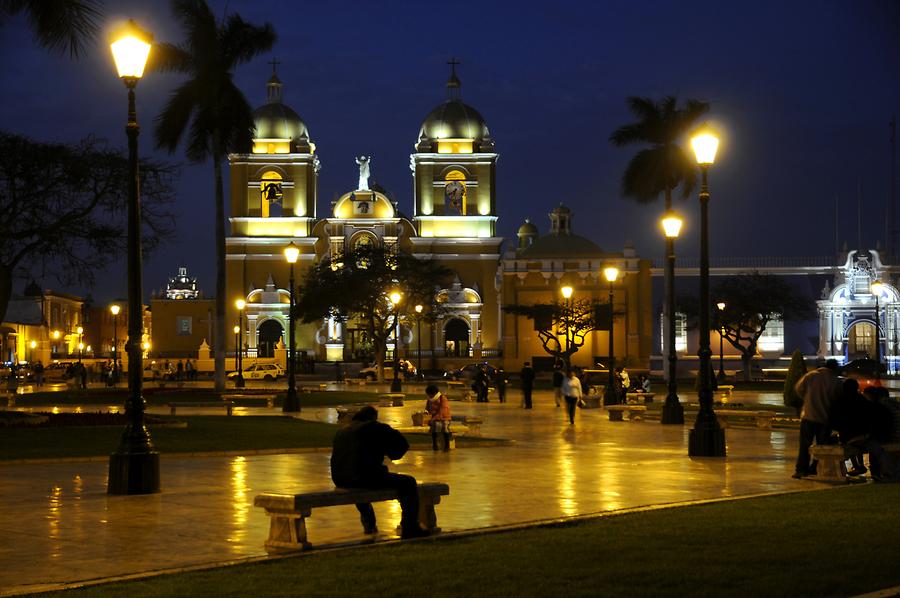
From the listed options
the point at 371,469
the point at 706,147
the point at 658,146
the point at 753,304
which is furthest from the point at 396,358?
the point at 371,469

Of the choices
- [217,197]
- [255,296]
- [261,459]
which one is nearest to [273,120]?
[255,296]

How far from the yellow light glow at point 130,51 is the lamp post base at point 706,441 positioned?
32.9 ft

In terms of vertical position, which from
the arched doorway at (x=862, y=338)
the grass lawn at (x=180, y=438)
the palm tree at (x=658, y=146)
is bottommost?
the grass lawn at (x=180, y=438)

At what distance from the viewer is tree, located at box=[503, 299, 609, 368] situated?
83125 mm

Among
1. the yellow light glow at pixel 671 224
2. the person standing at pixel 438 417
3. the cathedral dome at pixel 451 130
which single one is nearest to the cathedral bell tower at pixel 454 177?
the cathedral dome at pixel 451 130

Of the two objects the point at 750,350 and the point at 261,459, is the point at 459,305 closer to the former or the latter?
the point at 750,350

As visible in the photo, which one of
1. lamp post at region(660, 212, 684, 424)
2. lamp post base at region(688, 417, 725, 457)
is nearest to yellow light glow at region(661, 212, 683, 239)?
lamp post at region(660, 212, 684, 424)

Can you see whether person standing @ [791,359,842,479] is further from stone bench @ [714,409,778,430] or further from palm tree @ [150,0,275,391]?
palm tree @ [150,0,275,391]

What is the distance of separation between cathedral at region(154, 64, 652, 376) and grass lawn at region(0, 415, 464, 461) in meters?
60.3

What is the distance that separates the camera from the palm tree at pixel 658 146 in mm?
52656

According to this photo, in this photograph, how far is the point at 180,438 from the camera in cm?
2364

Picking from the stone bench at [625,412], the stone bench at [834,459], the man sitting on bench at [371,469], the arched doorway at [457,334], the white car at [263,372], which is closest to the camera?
the man sitting on bench at [371,469]

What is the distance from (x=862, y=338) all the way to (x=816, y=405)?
246ft

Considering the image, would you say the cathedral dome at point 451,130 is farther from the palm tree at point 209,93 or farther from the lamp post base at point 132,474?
the lamp post base at point 132,474
